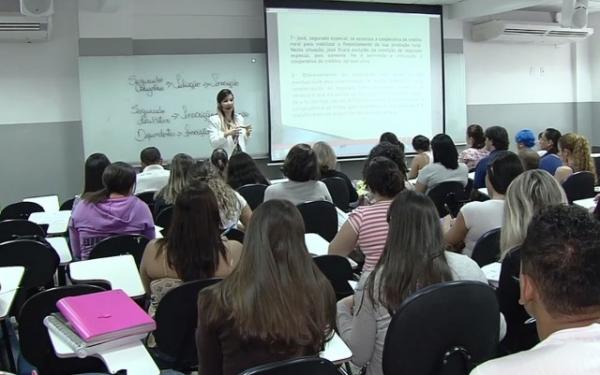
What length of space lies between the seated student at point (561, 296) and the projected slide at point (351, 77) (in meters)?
6.72

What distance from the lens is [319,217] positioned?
399 centimetres

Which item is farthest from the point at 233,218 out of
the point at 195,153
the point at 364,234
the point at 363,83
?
the point at 363,83

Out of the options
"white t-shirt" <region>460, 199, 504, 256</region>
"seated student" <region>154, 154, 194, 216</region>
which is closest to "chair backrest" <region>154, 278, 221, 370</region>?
"white t-shirt" <region>460, 199, 504, 256</region>

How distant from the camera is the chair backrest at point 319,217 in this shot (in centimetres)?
393

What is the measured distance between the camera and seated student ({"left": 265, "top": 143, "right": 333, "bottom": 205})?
4203mm

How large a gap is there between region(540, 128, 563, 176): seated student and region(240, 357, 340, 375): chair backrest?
14.6ft

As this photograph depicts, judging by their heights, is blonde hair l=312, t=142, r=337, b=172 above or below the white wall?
below

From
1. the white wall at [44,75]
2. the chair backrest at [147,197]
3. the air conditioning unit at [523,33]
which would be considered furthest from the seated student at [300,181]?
the air conditioning unit at [523,33]

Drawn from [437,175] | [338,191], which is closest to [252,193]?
[338,191]

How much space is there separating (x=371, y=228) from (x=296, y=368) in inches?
62.4

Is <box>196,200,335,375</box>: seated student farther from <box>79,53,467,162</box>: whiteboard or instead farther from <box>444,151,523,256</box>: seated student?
<box>79,53,467,162</box>: whiteboard

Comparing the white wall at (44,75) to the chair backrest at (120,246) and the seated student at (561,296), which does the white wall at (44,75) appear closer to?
the chair backrest at (120,246)

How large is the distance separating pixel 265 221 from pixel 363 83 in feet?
21.8

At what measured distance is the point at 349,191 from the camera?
5414 millimetres
